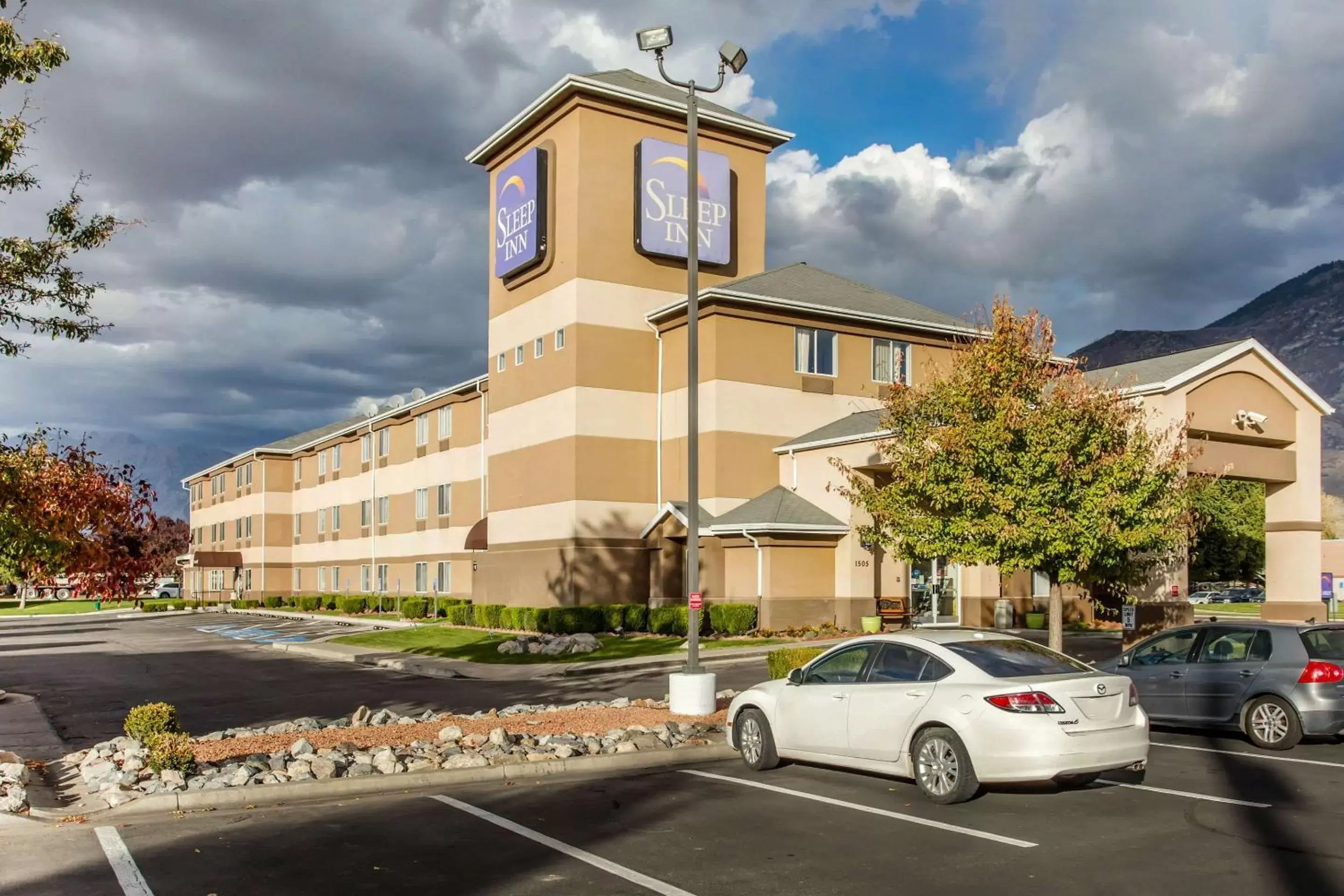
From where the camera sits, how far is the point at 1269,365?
100 ft

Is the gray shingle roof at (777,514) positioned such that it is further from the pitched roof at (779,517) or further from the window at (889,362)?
the window at (889,362)

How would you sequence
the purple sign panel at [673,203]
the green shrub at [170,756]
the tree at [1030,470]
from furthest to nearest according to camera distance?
the purple sign panel at [673,203] < the tree at [1030,470] < the green shrub at [170,756]

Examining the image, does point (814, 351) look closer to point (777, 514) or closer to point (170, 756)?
point (777, 514)

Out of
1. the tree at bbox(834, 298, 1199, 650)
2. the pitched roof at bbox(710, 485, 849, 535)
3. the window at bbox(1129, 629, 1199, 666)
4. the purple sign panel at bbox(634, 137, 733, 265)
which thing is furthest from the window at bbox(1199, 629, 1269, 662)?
the purple sign panel at bbox(634, 137, 733, 265)

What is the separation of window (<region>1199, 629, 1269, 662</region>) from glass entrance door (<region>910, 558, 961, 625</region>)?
68.8ft

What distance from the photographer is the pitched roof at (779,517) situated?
1347 inches

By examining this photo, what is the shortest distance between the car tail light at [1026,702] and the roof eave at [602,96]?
31425 millimetres

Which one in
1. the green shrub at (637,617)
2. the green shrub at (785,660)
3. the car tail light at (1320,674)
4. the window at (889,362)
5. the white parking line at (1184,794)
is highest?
the window at (889,362)

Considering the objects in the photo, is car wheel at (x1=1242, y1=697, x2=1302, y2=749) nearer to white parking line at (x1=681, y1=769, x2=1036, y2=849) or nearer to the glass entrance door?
white parking line at (x1=681, y1=769, x2=1036, y2=849)

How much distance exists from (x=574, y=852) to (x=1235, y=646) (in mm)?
9445

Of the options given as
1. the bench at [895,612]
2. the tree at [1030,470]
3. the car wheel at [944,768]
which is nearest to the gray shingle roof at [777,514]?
the bench at [895,612]

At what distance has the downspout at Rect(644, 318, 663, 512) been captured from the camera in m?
38.7

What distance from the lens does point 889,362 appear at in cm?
4072

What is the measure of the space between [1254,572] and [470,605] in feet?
193
